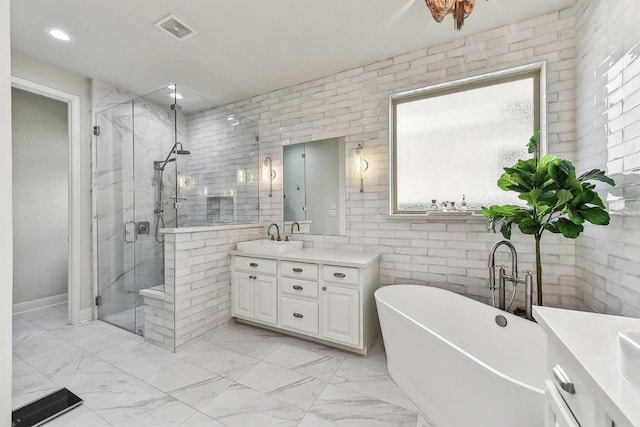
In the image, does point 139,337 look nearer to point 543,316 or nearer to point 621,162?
point 543,316

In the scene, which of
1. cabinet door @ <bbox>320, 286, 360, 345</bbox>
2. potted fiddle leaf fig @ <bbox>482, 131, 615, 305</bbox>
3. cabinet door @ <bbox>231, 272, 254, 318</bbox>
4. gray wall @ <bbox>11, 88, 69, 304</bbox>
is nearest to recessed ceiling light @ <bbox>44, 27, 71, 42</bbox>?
gray wall @ <bbox>11, 88, 69, 304</bbox>

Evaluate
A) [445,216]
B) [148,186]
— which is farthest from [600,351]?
[148,186]

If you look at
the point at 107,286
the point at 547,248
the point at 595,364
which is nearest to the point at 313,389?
the point at 595,364

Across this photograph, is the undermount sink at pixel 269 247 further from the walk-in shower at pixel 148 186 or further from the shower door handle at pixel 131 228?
the shower door handle at pixel 131 228

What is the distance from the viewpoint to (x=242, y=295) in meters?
3.03

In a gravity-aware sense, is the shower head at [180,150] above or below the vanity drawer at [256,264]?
above

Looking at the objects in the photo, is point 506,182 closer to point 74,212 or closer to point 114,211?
point 114,211

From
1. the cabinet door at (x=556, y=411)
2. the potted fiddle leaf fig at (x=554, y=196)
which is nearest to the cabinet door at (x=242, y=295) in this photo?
the potted fiddle leaf fig at (x=554, y=196)

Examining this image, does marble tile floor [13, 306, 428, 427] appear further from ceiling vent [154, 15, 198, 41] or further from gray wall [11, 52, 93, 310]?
ceiling vent [154, 15, 198, 41]

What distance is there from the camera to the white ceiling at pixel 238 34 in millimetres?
2131

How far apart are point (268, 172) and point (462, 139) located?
2299 millimetres

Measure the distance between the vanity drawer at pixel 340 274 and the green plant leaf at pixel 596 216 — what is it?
1.55 metres

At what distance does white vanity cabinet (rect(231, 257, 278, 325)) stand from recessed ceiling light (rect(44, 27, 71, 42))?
8.52ft

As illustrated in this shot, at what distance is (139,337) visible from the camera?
2820 mm
